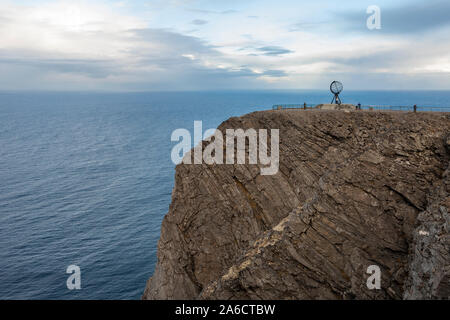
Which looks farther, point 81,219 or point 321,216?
point 81,219

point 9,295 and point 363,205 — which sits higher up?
point 363,205

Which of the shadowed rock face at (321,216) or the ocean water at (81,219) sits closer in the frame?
the shadowed rock face at (321,216)

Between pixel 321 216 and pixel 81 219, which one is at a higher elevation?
pixel 321 216

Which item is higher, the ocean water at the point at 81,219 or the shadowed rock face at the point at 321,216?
the shadowed rock face at the point at 321,216

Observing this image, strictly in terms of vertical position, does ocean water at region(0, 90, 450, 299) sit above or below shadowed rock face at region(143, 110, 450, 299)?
below

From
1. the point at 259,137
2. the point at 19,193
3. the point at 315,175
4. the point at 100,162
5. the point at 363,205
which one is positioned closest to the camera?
the point at 363,205

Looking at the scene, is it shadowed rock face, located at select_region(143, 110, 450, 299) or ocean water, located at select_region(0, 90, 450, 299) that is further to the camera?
ocean water, located at select_region(0, 90, 450, 299)
